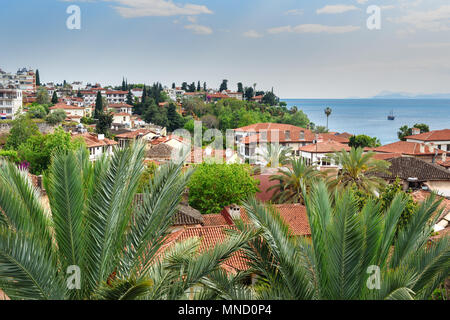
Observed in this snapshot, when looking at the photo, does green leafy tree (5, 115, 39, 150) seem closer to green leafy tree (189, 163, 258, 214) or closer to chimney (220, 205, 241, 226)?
green leafy tree (189, 163, 258, 214)

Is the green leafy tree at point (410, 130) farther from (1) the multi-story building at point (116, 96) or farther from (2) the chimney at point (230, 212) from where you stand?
(1) the multi-story building at point (116, 96)

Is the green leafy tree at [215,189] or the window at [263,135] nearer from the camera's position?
the green leafy tree at [215,189]

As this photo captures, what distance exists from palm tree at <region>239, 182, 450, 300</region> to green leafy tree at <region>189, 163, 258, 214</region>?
18733mm

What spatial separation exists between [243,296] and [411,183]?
92.6 ft

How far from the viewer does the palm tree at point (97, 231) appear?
431 cm

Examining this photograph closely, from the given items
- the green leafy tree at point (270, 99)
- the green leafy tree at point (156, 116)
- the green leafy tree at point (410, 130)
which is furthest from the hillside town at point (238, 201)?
the green leafy tree at point (270, 99)

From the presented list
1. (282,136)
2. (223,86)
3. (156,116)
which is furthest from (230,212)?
(223,86)

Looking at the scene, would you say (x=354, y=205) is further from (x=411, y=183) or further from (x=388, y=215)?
(x=411, y=183)

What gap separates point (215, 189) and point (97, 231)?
66.3 feet

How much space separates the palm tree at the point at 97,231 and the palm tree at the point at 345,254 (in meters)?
0.66

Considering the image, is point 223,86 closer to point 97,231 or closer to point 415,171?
point 415,171
